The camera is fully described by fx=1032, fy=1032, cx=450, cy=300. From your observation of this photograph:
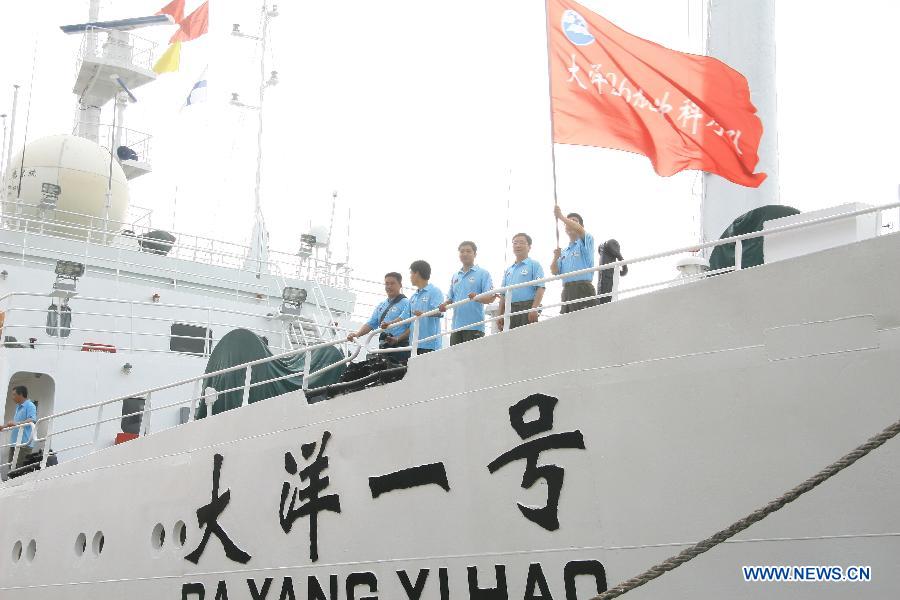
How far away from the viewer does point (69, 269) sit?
14.6 metres

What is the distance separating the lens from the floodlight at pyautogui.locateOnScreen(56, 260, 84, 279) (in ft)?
47.8

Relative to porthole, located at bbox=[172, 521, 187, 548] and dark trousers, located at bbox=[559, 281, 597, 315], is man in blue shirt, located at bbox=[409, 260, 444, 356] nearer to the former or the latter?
dark trousers, located at bbox=[559, 281, 597, 315]

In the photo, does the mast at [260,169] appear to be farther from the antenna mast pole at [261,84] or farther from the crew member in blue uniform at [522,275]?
the crew member in blue uniform at [522,275]

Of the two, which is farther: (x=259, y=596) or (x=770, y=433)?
(x=259, y=596)

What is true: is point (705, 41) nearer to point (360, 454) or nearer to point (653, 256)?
point (653, 256)

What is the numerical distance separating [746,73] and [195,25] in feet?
51.6

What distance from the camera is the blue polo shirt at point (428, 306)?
9.27 m

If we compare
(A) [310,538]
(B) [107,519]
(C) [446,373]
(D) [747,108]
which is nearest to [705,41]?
(D) [747,108]

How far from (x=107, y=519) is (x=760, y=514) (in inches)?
319

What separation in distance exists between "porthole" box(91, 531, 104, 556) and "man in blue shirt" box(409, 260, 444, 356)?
4.20 meters

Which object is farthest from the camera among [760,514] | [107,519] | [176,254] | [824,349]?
[176,254]

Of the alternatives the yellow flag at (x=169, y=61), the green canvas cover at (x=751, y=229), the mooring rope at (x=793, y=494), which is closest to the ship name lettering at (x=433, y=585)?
the mooring rope at (x=793, y=494)

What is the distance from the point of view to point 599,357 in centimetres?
658

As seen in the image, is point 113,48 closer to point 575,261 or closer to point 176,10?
point 176,10
